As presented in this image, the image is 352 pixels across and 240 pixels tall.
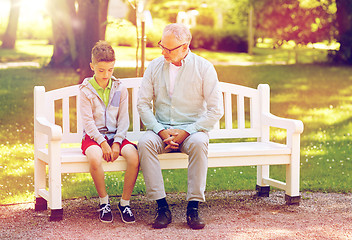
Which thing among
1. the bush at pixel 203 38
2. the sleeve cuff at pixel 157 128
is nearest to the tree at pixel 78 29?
the sleeve cuff at pixel 157 128

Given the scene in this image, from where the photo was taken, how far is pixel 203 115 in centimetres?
500

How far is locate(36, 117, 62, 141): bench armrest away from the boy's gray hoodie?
258 millimetres

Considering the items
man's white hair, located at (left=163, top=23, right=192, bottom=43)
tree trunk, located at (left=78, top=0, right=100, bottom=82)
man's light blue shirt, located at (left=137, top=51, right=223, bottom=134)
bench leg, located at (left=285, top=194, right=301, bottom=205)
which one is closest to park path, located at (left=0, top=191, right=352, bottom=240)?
bench leg, located at (left=285, top=194, right=301, bottom=205)

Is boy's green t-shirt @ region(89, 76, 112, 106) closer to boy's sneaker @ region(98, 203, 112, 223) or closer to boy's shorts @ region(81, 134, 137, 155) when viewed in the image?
boy's shorts @ region(81, 134, 137, 155)

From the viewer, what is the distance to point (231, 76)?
15.4 meters

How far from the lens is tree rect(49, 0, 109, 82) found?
1180 centimetres

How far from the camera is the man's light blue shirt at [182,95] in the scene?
498 centimetres

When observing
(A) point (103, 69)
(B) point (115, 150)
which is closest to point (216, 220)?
(B) point (115, 150)

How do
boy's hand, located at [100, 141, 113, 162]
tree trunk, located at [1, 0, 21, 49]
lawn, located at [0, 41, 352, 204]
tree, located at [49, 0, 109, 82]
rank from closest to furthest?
1. boy's hand, located at [100, 141, 113, 162]
2. lawn, located at [0, 41, 352, 204]
3. tree, located at [49, 0, 109, 82]
4. tree trunk, located at [1, 0, 21, 49]

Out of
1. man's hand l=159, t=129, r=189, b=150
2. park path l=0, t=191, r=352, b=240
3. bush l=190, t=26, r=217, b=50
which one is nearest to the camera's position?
park path l=0, t=191, r=352, b=240

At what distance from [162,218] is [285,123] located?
1440 mm

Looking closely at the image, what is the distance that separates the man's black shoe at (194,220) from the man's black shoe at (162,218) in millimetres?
154

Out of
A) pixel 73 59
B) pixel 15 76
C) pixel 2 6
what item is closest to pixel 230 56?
pixel 73 59

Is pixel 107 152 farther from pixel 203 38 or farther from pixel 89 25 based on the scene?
pixel 203 38
